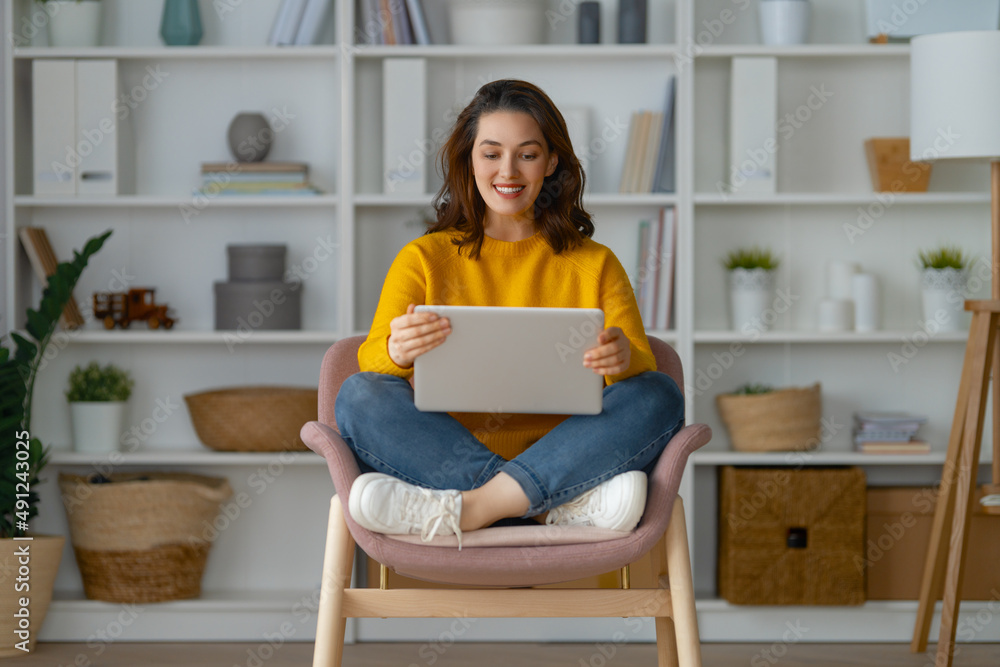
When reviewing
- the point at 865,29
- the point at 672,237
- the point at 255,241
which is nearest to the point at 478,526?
the point at 672,237

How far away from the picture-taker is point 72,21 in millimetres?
2746

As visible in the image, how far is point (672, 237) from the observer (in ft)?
8.92

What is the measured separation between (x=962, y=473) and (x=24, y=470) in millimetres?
2286

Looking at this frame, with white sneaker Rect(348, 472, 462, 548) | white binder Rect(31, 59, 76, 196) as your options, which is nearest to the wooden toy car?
white binder Rect(31, 59, 76, 196)

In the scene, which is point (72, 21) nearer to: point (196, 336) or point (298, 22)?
point (298, 22)

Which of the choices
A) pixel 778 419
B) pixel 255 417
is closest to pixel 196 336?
pixel 255 417

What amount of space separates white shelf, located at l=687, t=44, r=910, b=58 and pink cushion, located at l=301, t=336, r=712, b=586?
152 cm

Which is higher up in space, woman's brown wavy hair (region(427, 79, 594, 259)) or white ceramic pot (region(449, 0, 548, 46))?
white ceramic pot (region(449, 0, 548, 46))

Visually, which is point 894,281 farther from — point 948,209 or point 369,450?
point 369,450

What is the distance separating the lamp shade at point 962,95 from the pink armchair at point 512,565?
1.28 m

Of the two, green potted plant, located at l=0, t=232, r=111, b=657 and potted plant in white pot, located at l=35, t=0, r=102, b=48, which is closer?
green potted plant, located at l=0, t=232, r=111, b=657

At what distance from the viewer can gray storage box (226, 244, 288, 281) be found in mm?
2752

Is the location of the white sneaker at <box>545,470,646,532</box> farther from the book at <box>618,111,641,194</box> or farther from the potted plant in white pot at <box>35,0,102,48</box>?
the potted plant in white pot at <box>35,0,102,48</box>

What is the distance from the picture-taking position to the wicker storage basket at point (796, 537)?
2594mm
